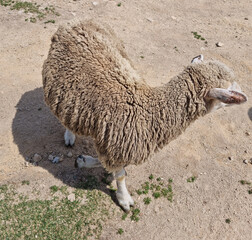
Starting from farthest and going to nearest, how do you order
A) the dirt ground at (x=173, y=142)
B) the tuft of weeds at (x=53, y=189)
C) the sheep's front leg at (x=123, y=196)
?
the dirt ground at (x=173, y=142) → the tuft of weeds at (x=53, y=189) → the sheep's front leg at (x=123, y=196)

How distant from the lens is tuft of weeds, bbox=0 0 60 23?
10492 mm

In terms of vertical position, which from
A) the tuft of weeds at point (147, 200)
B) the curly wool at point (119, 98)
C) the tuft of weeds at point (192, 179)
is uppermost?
the curly wool at point (119, 98)

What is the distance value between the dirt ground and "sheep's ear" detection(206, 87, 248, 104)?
9.79ft

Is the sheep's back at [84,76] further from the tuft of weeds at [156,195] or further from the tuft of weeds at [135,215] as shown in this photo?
the tuft of weeds at [156,195]

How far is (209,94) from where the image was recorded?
4.30 m

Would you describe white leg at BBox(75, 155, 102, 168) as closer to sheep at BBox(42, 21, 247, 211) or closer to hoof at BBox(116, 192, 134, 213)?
hoof at BBox(116, 192, 134, 213)

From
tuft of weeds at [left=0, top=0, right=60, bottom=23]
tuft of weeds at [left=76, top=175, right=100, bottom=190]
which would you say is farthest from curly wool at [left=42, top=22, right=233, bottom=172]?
tuft of weeds at [left=0, top=0, right=60, bottom=23]

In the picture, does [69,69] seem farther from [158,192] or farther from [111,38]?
[158,192]

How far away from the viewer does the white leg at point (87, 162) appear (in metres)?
6.06

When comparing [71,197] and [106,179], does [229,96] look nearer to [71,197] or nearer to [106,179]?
[106,179]

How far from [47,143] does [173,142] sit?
3.27 m

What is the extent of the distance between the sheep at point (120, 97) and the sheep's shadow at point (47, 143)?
4.16 feet

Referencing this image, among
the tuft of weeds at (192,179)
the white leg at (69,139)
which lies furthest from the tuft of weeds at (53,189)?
the tuft of weeds at (192,179)

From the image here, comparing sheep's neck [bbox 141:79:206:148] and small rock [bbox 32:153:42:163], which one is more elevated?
sheep's neck [bbox 141:79:206:148]
